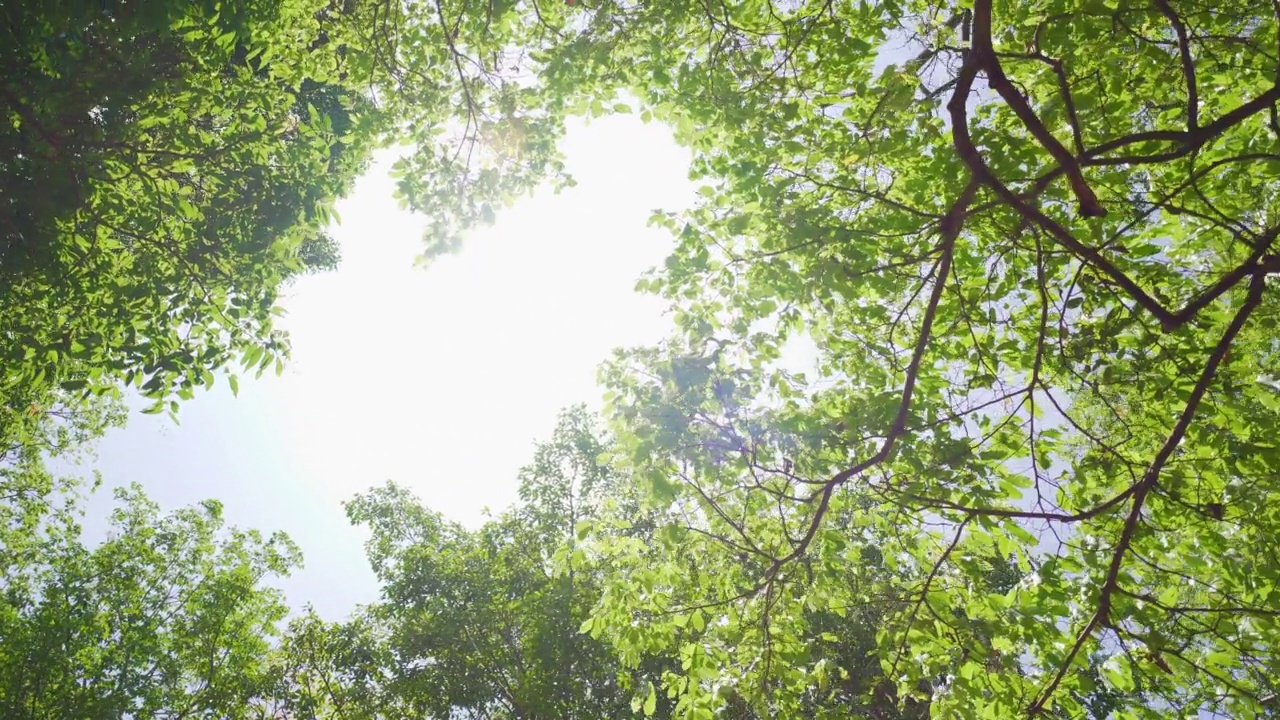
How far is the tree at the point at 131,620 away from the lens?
13.6 m

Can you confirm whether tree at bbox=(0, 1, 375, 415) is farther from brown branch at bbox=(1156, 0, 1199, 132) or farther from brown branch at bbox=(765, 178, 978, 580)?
brown branch at bbox=(1156, 0, 1199, 132)

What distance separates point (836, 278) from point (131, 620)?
57.7 feet

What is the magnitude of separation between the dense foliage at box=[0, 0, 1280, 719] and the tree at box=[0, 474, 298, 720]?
1160 cm

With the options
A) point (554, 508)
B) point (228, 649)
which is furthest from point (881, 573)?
point (228, 649)

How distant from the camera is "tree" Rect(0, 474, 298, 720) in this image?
535 inches

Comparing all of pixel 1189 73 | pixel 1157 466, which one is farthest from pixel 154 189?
pixel 1157 466

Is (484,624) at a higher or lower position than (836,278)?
higher

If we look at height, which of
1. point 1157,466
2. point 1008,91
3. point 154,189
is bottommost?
point 1157,466

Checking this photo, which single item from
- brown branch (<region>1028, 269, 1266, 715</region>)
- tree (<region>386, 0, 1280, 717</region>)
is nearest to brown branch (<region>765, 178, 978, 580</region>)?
tree (<region>386, 0, 1280, 717</region>)

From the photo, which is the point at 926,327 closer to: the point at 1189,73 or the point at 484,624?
the point at 1189,73

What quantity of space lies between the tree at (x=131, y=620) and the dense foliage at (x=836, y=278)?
1160 centimetres

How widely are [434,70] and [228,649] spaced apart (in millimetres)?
15217

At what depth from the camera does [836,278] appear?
397 cm

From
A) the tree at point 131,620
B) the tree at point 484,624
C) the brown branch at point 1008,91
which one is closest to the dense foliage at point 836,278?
the brown branch at point 1008,91
